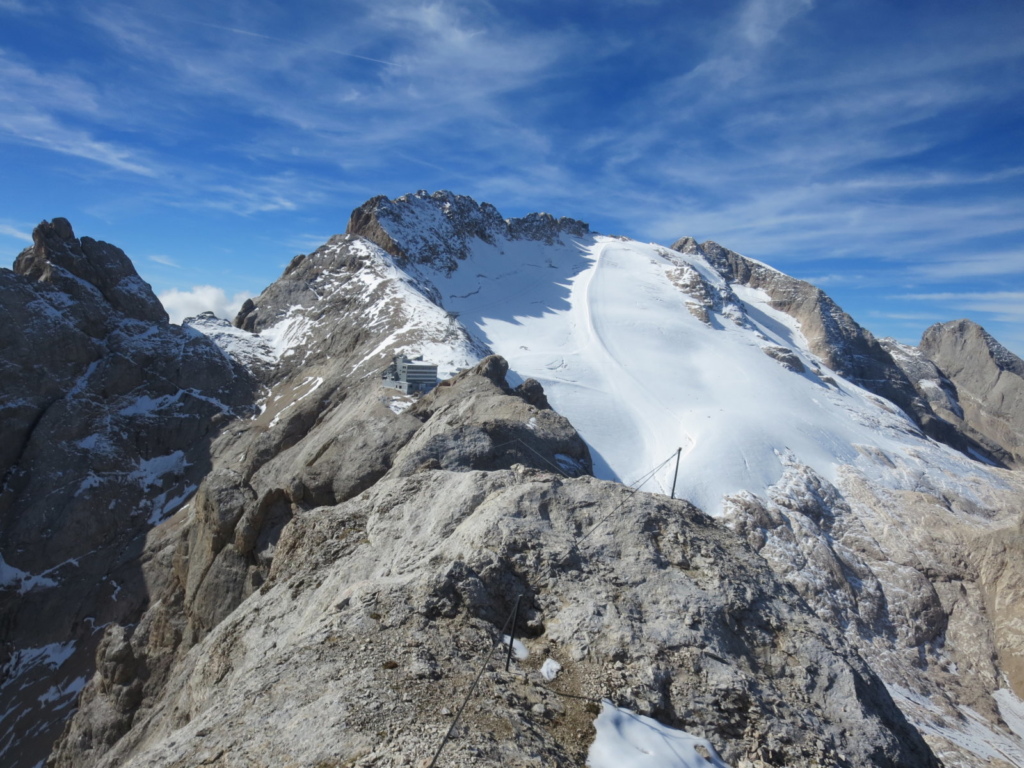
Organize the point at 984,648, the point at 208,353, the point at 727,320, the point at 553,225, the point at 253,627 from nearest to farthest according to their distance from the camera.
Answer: the point at 253,627 → the point at 984,648 → the point at 208,353 → the point at 727,320 → the point at 553,225

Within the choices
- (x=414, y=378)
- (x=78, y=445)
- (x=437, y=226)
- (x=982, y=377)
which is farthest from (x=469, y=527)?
(x=982, y=377)

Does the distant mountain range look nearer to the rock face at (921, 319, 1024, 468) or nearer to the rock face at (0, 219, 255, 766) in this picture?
the rock face at (0, 219, 255, 766)

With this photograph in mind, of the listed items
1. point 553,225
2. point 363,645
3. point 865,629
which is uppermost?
point 553,225

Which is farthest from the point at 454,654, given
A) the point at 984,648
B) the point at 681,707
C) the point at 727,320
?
the point at 727,320

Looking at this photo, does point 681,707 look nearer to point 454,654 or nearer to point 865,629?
point 454,654

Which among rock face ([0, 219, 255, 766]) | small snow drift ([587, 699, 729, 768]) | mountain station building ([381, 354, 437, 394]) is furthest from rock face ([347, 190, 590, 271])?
small snow drift ([587, 699, 729, 768])

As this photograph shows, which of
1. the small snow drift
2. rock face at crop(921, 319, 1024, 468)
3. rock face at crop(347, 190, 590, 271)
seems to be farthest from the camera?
rock face at crop(921, 319, 1024, 468)
